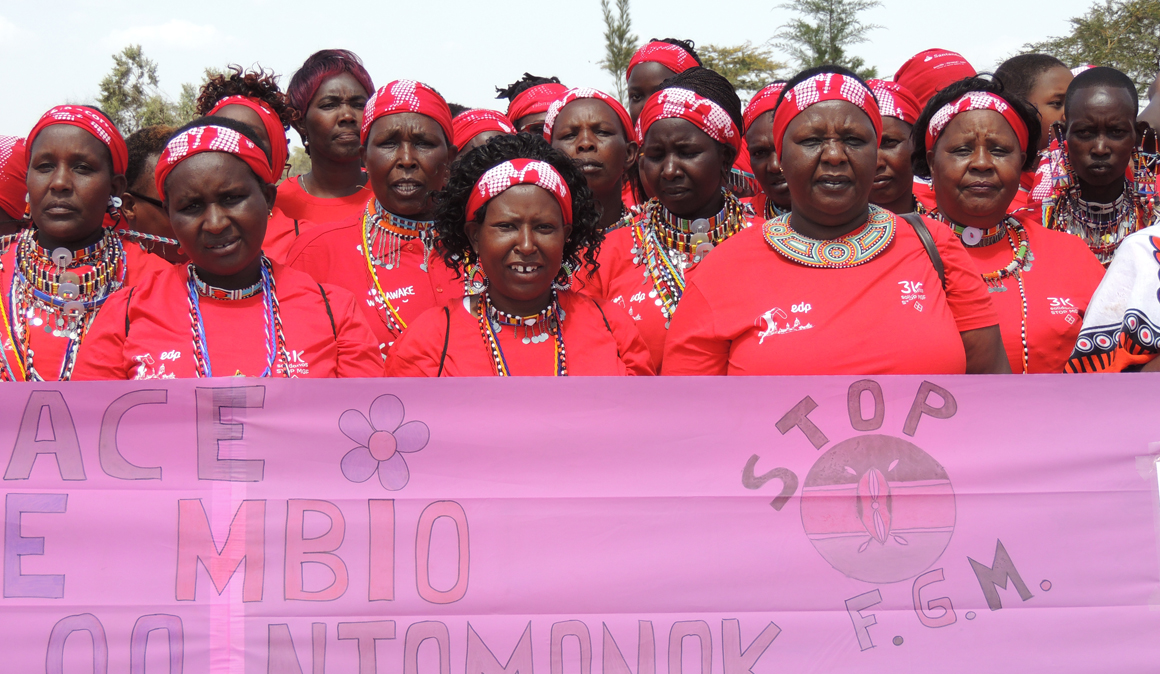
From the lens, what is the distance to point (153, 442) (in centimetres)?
297

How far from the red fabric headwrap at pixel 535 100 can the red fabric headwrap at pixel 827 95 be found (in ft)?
9.15

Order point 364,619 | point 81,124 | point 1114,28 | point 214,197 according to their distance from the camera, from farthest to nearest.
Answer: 1. point 1114,28
2. point 81,124
3. point 214,197
4. point 364,619

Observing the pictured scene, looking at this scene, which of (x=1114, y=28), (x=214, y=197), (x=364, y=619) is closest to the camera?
(x=364, y=619)

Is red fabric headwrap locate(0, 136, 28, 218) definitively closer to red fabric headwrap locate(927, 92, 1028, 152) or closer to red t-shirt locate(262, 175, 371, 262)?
red t-shirt locate(262, 175, 371, 262)

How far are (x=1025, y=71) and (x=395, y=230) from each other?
392cm

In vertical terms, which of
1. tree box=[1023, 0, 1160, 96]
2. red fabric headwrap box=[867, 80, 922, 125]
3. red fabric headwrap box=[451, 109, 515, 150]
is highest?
tree box=[1023, 0, 1160, 96]

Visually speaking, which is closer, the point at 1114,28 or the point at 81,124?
the point at 81,124

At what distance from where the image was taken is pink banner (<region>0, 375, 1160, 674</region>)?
2854mm

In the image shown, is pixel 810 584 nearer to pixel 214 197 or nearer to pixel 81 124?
pixel 214 197

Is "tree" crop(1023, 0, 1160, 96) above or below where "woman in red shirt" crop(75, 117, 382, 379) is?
above

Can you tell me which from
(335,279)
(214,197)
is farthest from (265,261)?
(335,279)

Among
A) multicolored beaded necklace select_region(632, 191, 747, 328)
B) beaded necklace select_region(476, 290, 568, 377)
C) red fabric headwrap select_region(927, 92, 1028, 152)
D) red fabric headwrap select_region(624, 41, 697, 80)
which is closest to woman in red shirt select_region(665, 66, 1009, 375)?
beaded necklace select_region(476, 290, 568, 377)

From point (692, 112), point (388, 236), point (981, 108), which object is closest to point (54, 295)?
point (388, 236)

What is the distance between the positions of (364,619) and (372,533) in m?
0.23
